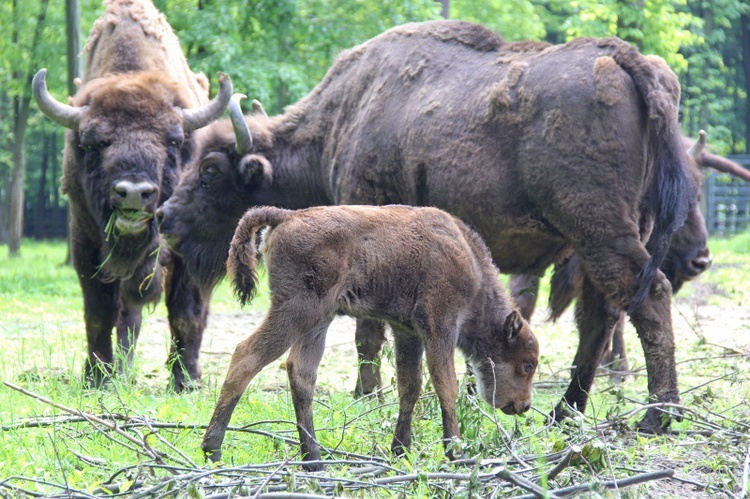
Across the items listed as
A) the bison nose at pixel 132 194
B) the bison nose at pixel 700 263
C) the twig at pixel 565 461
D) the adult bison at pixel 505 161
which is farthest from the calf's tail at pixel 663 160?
the bison nose at pixel 132 194

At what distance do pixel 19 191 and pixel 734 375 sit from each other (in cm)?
1861

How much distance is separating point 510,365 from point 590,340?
3.81 ft

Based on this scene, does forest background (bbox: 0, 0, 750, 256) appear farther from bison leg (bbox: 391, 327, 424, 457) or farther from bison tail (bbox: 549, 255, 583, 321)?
bison leg (bbox: 391, 327, 424, 457)

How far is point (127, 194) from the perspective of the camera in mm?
6359

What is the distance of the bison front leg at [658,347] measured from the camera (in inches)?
206

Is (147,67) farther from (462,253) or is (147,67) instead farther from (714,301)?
(714,301)

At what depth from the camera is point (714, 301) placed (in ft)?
35.3

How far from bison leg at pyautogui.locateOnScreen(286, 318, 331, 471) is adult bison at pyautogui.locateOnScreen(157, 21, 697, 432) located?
1705mm

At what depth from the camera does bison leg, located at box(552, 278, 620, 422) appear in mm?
5789

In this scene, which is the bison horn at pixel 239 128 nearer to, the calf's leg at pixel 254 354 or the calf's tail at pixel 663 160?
the calf's tail at pixel 663 160

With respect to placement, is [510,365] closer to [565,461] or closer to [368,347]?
[565,461]

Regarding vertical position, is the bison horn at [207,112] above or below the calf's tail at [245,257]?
above

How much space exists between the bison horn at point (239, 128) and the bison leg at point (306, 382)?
252 cm

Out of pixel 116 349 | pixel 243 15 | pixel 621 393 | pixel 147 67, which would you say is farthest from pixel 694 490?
pixel 243 15
